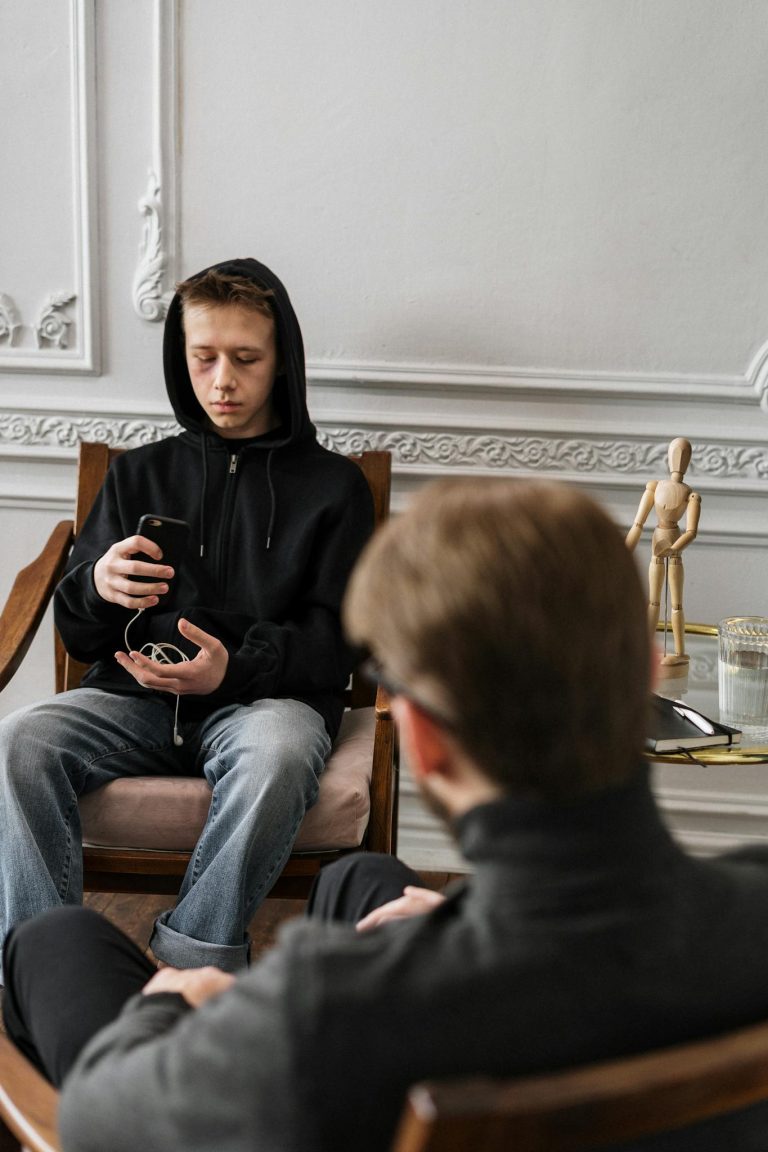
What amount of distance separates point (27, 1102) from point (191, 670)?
976mm

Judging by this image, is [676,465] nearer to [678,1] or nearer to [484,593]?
[678,1]

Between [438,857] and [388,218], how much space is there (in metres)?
1.45

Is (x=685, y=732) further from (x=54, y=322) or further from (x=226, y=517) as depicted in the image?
(x=54, y=322)

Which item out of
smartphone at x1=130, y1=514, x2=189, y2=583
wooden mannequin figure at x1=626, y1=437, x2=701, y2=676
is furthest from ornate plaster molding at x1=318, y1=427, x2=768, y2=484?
smartphone at x1=130, y1=514, x2=189, y2=583

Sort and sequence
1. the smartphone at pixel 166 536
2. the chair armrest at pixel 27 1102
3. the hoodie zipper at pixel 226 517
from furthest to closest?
1. the hoodie zipper at pixel 226 517
2. the smartphone at pixel 166 536
3. the chair armrest at pixel 27 1102

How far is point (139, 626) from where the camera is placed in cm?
205

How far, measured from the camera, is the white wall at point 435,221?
2291 millimetres

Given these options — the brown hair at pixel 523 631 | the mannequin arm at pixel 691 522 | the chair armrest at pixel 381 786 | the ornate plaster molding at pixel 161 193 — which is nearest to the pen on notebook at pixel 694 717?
the mannequin arm at pixel 691 522

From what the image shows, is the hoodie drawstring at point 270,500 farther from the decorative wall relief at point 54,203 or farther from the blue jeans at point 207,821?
the decorative wall relief at point 54,203

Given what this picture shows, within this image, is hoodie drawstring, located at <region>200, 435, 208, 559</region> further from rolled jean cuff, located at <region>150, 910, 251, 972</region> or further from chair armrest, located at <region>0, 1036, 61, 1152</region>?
chair armrest, located at <region>0, 1036, 61, 1152</region>

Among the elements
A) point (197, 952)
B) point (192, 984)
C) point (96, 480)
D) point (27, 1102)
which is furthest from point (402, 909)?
point (96, 480)

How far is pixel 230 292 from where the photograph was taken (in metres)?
2.10

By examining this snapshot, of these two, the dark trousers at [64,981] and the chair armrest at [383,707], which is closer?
the dark trousers at [64,981]

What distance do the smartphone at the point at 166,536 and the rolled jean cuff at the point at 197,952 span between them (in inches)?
23.8
